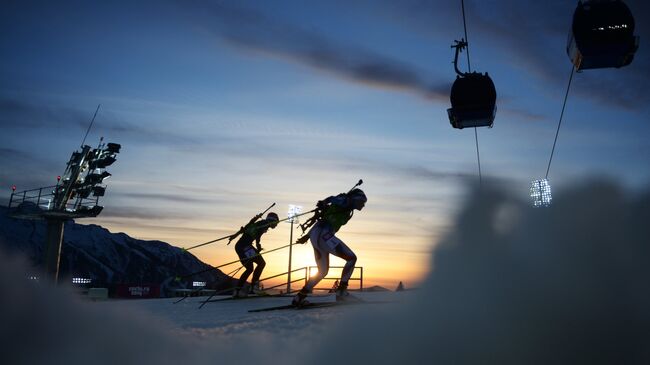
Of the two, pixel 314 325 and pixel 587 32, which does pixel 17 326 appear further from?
pixel 587 32

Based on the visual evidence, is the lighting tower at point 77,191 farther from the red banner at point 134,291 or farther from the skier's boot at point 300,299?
the skier's boot at point 300,299

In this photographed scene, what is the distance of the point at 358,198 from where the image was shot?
10461mm

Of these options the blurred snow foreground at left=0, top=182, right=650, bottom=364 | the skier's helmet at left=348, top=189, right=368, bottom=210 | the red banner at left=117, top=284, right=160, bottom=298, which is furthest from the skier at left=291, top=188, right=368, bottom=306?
the red banner at left=117, top=284, right=160, bottom=298

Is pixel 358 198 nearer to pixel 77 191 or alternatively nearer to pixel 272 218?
pixel 272 218

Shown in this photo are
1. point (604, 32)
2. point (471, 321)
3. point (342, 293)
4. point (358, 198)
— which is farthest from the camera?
point (604, 32)

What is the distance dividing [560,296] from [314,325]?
3428 mm

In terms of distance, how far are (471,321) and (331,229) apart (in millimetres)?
5699

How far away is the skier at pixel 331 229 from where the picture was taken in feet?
34.2

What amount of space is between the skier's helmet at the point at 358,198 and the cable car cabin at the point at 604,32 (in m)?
9.37

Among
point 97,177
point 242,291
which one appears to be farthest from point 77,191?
point 242,291

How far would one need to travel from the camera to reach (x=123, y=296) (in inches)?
1507

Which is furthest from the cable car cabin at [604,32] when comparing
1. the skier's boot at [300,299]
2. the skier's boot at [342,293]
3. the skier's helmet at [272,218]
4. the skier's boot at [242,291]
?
the skier's boot at [242,291]

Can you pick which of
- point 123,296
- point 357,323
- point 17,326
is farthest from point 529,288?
point 123,296

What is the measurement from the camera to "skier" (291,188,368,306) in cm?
1041
